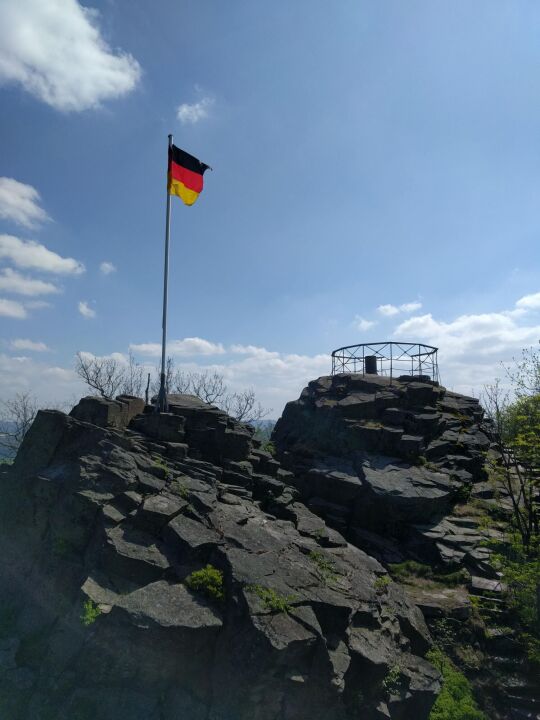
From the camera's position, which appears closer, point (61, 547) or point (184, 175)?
point (61, 547)

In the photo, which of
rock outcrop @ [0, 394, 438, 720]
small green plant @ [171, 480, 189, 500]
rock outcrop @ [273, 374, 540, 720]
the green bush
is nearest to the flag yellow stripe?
rock outcrop @ [0, 394, 438, 720]

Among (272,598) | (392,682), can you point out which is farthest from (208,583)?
(392,682)

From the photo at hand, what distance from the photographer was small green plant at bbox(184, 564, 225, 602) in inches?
388

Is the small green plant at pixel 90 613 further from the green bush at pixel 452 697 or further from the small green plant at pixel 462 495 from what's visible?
the small green plant at pixel 462 495

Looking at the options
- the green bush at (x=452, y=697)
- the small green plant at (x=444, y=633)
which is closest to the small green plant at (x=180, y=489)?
the green bush at (x=452, y=697)

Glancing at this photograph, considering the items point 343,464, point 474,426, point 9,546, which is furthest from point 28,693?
point 474,426

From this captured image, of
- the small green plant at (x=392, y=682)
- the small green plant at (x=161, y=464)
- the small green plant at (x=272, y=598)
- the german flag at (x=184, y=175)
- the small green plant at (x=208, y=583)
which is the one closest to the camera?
the small green plant at (x=272, y=598)

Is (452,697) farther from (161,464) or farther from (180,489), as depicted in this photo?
(161,464)

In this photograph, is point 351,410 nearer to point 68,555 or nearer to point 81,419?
point 81,419

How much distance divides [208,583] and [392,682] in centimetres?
498

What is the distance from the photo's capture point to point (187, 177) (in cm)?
2003

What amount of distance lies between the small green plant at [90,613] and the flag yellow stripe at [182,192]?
16345 mm

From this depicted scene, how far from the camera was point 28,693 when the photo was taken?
30.5ft

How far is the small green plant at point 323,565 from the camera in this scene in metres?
12.2
